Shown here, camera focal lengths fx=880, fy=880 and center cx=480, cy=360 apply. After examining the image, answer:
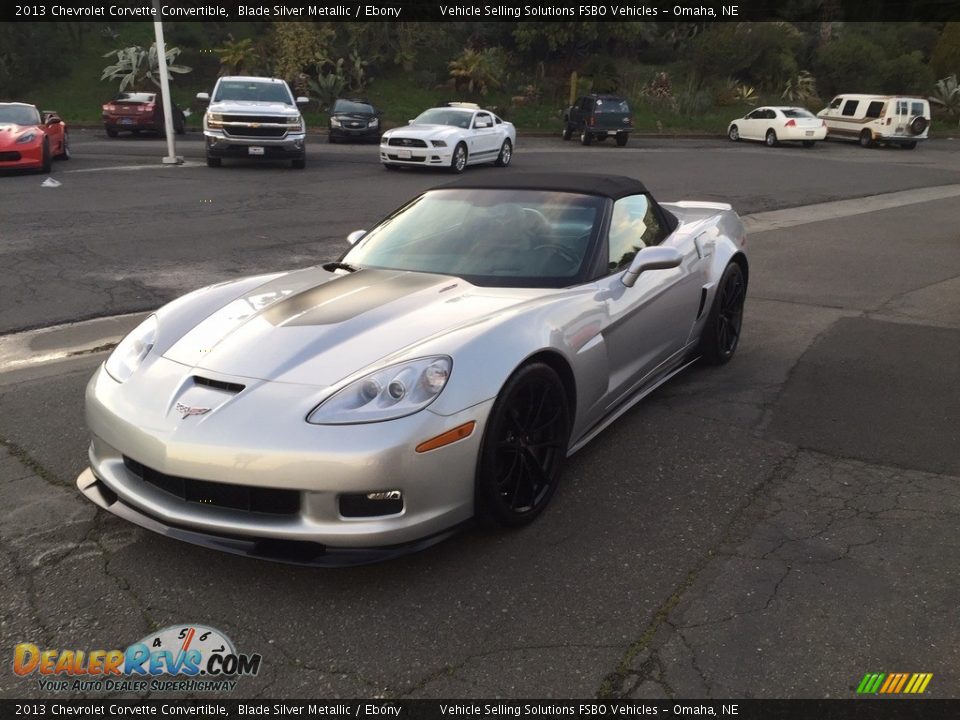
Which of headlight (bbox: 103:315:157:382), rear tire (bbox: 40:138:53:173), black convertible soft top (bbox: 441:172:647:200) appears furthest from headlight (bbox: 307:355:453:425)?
rear tire (bbox: 40:138:53:173)

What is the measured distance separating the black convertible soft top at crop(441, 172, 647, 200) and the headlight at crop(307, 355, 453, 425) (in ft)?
6.18

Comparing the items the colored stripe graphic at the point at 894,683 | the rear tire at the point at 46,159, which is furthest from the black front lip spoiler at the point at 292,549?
the rear tire at the point at 46,159

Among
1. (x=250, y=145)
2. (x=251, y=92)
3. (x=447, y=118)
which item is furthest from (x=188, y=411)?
(x=447, y=118)

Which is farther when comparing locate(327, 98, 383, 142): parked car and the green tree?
the green tree

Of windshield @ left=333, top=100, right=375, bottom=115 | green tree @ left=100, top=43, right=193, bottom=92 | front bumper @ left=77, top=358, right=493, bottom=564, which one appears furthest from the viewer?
green tree @ left=100, top=43, right=193, bottom=92

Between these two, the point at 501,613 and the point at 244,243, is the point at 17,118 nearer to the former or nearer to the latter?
the point at 244,243

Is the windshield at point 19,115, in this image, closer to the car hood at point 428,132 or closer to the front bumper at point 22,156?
the front bumper at point 22,156

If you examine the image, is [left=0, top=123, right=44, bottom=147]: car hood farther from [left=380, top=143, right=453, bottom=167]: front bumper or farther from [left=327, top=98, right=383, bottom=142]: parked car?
[left=327, top=98, right=383, bottom=142]: parked car

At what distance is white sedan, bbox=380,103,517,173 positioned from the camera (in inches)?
733

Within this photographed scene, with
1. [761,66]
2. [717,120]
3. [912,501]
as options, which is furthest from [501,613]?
[761,66]

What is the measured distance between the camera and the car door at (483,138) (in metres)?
19.8

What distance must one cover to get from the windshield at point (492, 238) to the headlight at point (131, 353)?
121 cm

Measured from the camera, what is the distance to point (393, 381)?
3201 mm

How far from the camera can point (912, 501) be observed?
12.9 ft
